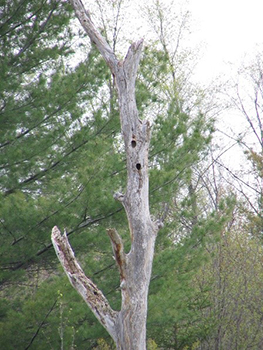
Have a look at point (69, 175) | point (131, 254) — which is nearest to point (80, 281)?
point (131, 254)

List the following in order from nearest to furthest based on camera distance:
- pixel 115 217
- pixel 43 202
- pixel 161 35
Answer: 1. pixel 43 202
2. pixel 115 217
3. pixel 161 35

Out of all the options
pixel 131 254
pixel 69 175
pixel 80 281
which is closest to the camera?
pixel 80 281

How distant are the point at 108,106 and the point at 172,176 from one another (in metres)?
1.37

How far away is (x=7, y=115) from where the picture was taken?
8453 millimetres

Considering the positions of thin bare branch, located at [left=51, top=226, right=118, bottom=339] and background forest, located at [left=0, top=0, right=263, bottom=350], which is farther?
background forest, located at [left=0, top=0, right=263, bottom=350]

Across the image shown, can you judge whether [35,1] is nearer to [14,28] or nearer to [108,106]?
[14,28]

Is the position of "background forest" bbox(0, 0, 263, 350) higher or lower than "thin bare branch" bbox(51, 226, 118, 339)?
higher

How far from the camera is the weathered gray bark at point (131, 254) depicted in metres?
5.77

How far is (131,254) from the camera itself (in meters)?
5.94

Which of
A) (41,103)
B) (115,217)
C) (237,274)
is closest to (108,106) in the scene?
(41,103)

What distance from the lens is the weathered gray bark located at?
227 inches

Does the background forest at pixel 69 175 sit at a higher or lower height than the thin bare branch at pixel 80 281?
higher

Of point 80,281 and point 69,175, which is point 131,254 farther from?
point 69,175

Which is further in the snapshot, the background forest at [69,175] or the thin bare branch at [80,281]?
the background forest at [69,175]
